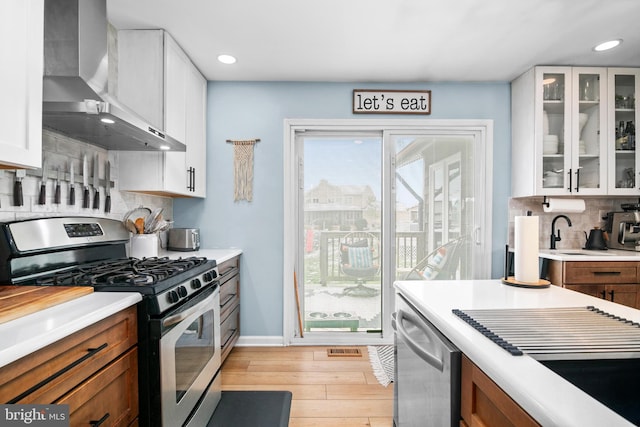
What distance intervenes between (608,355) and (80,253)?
2275mm

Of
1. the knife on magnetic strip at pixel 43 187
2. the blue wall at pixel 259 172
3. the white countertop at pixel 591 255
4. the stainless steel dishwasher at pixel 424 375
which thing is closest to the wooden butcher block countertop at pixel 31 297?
the knife on magnetic strip at pixel 43 187

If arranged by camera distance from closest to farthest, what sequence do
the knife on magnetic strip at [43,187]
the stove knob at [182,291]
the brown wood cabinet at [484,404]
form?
the brown wood cabinet at [484,404] → the stove knob at [182,291] → the knife on magnetic strip at [43,187]

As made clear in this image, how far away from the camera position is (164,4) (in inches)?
81.7

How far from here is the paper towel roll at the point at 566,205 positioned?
119 inches

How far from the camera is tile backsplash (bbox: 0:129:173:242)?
1613mm

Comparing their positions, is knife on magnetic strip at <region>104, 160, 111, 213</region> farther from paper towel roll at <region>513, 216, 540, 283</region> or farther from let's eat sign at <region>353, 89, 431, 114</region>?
paper towel roll at <region>513, 216, 540, 283</region>

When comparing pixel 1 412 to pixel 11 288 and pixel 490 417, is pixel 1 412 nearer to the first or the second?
pixel 11 288

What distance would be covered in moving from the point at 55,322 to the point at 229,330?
75.4 inches

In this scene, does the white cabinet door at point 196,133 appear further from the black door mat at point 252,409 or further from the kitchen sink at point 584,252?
the kitchen sink at point 584,252

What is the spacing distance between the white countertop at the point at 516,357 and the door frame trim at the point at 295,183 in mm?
1714

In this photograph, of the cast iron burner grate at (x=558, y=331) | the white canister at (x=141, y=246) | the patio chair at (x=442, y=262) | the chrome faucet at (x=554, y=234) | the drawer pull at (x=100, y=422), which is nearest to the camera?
the cast iron burner grate at (x=558, y=331)

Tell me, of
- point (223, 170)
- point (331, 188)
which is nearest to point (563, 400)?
point (331, 188)

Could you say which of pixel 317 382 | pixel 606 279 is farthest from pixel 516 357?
pixel 606 279

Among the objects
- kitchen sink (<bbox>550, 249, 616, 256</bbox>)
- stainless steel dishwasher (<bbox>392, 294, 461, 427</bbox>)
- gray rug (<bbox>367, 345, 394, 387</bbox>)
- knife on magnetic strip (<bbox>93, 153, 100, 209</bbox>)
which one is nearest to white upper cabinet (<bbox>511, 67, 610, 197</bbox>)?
kitchen sink (<bbox>550, 249, 616, 256</bbox>)
